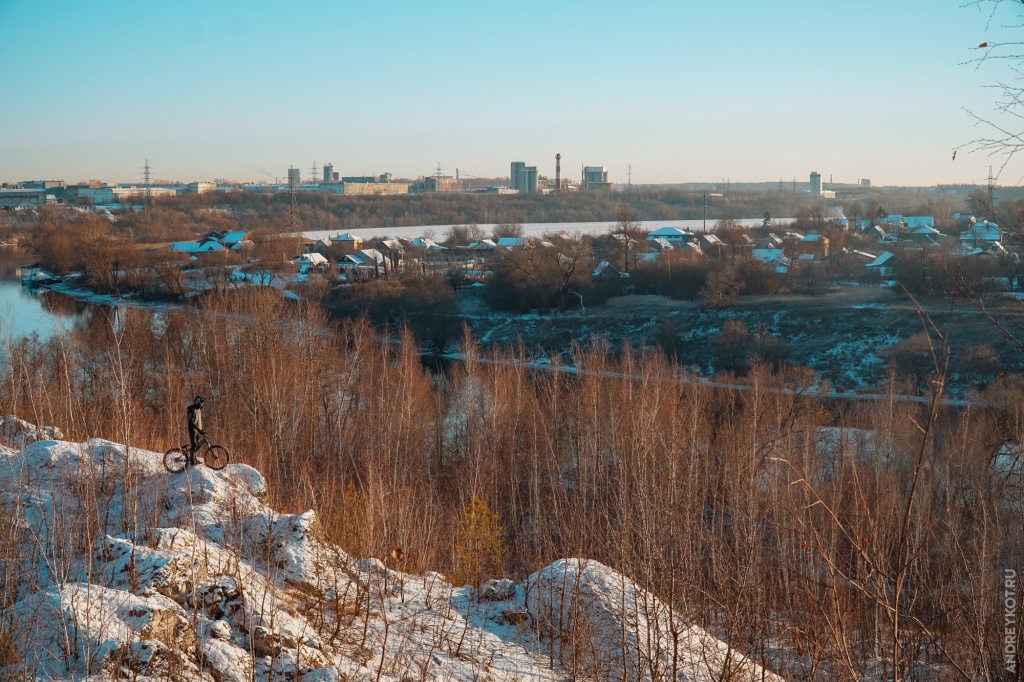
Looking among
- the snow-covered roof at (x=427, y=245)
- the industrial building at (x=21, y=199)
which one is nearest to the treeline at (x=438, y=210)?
the industrial building at (x=21, y=199)

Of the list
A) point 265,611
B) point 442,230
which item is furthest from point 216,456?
point 442,230

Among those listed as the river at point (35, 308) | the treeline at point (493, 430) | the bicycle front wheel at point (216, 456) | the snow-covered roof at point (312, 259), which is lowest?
the treeline at point (493, 430)

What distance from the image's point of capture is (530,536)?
9906 mm

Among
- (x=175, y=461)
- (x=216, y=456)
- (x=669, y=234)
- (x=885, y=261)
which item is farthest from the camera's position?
(x=669, y=234)

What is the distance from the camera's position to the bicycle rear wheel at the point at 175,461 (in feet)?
21.9

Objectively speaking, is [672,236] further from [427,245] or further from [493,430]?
[493,430]

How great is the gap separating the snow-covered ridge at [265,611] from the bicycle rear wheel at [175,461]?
22 centimetres

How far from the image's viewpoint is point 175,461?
22.4 ft

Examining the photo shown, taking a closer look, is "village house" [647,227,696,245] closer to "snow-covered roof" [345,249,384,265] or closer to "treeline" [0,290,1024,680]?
"snow-covered roof" [345,249,384,265]

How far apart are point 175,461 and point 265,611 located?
2955 millimetres

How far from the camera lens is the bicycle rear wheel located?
6.69 meters

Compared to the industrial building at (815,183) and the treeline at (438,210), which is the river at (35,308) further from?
the industrial building at (815,183)

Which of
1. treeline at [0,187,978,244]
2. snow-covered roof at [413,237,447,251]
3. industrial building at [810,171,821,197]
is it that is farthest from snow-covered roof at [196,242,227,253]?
industrial building at [810,171,821,197]

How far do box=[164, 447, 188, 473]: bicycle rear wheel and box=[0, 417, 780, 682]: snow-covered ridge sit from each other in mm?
221
